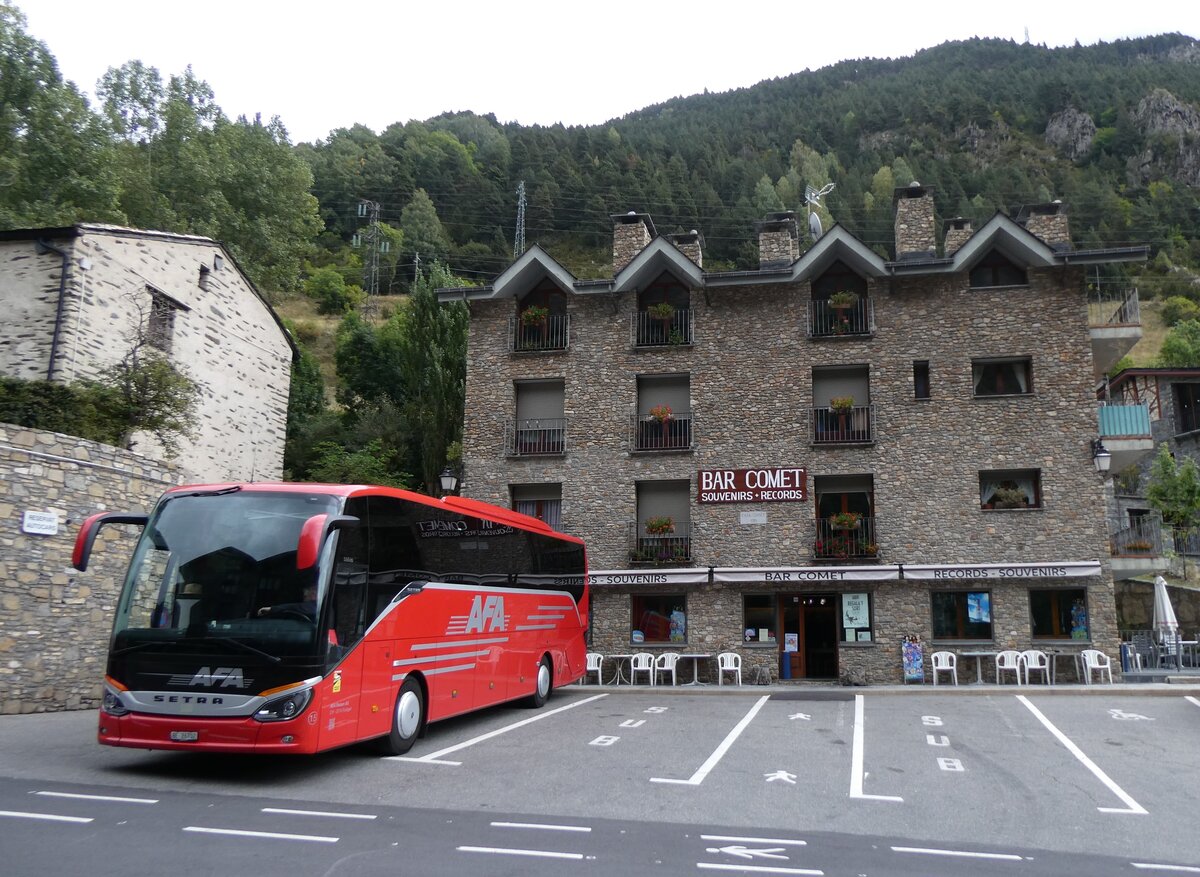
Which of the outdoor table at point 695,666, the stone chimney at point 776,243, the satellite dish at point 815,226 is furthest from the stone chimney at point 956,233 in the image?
the outdoor table at point 695,666

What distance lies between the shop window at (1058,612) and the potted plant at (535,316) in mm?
13829

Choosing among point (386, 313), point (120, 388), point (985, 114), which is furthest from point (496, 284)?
point (985, 114)

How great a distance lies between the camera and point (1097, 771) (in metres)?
11.1

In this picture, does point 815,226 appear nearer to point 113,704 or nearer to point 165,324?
point 165,324

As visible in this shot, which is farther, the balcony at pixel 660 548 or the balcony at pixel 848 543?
the balcony at pixel 660 548

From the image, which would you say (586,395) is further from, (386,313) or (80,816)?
(386,313)

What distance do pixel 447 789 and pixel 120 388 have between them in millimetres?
12327

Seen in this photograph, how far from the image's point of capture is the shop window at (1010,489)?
21839 millimetres

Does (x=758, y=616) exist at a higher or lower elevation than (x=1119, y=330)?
lower

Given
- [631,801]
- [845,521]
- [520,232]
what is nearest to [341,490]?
[631,801]

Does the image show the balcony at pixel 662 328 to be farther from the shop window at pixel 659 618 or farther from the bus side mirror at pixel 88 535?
the bus side mirror at pixel 88 535

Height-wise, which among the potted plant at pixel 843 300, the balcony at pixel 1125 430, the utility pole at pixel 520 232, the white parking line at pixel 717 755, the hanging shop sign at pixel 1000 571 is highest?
the utility pole at pixel 520 232

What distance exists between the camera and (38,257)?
19.4 m

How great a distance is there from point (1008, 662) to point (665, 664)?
7.70 m
